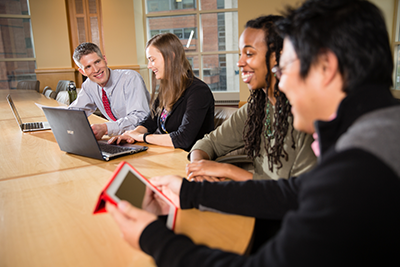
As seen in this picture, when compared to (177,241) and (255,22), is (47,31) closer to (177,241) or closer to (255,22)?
(255,22)

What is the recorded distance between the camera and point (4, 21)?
5.53m

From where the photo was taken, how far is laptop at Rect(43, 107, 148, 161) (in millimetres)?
1266

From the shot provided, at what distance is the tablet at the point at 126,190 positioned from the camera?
670mm

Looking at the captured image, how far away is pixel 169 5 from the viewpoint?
5.21 metres

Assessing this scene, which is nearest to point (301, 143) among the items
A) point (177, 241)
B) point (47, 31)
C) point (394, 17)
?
point (177, 241)

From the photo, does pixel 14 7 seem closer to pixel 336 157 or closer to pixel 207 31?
pixel 207 31

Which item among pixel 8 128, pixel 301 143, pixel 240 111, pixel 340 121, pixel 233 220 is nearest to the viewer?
pixel 340 121

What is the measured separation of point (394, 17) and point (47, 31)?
17.9ft

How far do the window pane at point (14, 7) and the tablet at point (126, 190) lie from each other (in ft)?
20.4

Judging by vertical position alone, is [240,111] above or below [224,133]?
above

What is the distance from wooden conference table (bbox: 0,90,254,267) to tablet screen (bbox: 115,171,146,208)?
103 millimetres

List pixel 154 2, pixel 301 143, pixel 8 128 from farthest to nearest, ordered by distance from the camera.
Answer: pixel 154 2 → pixel 8 128 → pixel 301 143

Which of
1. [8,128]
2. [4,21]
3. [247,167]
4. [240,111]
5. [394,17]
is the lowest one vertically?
[247,167]

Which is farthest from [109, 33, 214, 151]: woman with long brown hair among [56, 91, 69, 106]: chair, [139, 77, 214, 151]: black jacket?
[56, 91, 69, 106]: chair
